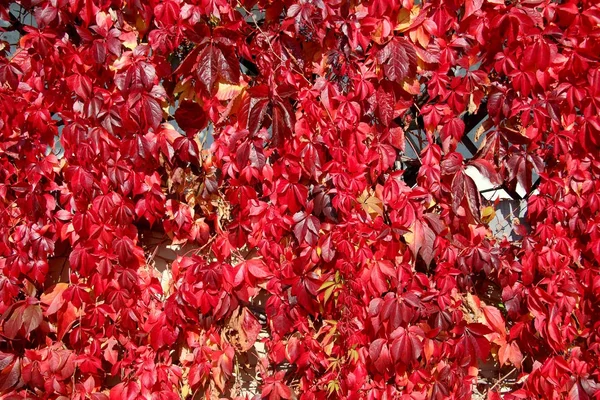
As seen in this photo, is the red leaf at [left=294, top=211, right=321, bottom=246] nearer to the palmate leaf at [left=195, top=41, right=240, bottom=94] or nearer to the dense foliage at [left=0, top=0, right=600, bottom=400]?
the dense foliage at [left=0, top=0, right=600, bottom=400]

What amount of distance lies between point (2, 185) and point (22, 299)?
40cm

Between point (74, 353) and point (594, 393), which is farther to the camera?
point (74, 353)

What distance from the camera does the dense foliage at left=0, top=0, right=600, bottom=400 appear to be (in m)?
1.59

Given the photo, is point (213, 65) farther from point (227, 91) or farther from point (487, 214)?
point (487, 214)

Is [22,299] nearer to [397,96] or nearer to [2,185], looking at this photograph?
[2,185]

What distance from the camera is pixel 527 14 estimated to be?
159 centimetres

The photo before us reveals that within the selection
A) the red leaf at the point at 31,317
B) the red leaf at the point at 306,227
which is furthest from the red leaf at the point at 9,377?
the red leaf at the point at 306,227

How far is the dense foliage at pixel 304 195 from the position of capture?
1594 millimetres

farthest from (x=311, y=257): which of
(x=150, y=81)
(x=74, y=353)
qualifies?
(x=74, y=353)

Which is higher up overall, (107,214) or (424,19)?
(424,19)

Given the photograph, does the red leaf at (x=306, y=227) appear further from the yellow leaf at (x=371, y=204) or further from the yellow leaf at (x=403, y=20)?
the yellow leaf at (x=403, y=20)

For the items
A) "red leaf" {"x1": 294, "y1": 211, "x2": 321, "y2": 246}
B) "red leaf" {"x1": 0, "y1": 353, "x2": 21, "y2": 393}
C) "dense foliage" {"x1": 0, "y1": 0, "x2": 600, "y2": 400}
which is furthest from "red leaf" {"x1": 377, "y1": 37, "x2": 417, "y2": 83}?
"red leaf" {"x1": 0, "y1": 353, "x2": 21, "y2": 393}

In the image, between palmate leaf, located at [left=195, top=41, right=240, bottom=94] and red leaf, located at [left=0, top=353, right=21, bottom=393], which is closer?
palmate leaf, located at [left=195, top=41, right=240, bottom=94]

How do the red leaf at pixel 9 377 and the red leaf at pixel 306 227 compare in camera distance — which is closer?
the red leaf at pixel 306 227
